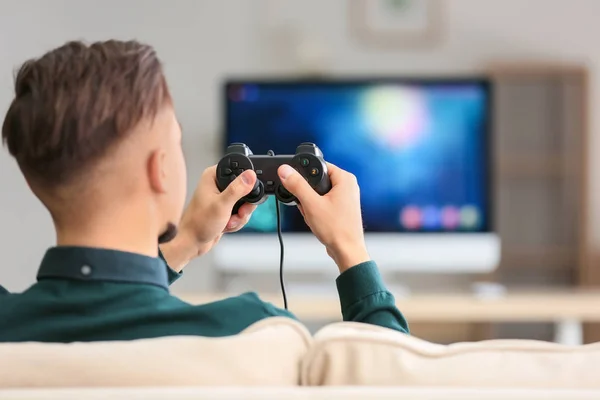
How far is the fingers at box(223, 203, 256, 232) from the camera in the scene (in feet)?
3.80

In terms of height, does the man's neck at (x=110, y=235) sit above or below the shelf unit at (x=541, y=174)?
above

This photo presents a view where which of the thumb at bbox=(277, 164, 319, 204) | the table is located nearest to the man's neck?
the thumb at bbox=(277, 164, 319, 204)

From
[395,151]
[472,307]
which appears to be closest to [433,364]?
[472,307]

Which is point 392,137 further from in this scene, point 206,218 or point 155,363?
point 155,363

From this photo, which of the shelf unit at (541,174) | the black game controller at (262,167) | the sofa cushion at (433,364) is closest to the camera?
the sofa cushion at (433,364)

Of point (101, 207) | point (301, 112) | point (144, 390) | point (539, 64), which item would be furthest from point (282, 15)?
point (144, 390)

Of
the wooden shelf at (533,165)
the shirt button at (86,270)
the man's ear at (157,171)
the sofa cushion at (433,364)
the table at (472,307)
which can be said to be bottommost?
the table at (472,307)

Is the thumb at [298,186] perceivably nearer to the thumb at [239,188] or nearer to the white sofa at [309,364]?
the thumb at [239,188]

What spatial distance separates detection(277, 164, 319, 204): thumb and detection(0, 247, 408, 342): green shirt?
5.0 inches

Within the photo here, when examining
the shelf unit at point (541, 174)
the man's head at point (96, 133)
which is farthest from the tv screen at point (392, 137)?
the man's head at point (96, 133)

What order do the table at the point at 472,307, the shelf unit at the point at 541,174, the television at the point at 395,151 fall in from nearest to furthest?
1. the table at the point at 472,307
2. the television at the point at 395,151
3. the shelf unit at the point at 541,174

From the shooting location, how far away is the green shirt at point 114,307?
0.80 m

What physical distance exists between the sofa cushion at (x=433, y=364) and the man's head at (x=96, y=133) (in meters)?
0.28

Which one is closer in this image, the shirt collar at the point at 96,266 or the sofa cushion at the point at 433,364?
the sofa cushion at the point at 433,364
